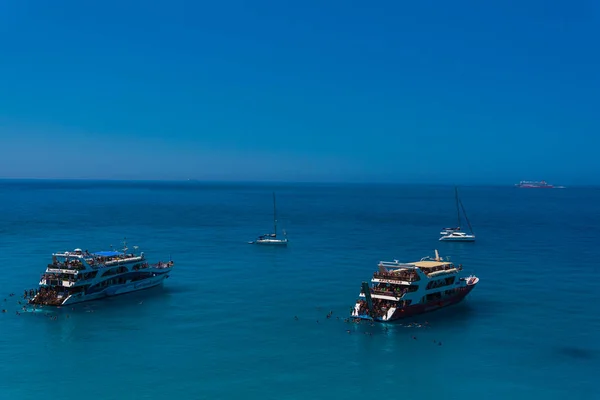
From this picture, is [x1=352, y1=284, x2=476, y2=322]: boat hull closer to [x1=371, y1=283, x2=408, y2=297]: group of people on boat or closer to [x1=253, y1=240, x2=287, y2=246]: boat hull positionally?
[x1=371, y1=283, x2=408, y2=297]: group of people on boat

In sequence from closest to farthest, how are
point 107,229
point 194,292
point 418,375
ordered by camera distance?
point 418,375 → point 194,292 → point 107,229

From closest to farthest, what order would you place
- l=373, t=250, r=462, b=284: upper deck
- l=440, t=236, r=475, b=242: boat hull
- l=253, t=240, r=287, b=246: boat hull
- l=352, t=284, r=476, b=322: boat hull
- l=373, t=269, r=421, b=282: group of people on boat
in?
1. l=352, t=284, r=476, b=322: boat hull
2. l=373, t=269, r=421, b=282: group of people on boat
3. l=373, t=250, r=462, b=284: upper deck
4. l=253, t=240, r=287, b=246: boat hull
5. l=440, t=236, r=475, b=242: boat hull

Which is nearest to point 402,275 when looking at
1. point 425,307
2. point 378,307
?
point 425,307

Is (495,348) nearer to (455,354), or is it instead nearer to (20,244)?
(455,354)

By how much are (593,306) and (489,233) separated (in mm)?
87391

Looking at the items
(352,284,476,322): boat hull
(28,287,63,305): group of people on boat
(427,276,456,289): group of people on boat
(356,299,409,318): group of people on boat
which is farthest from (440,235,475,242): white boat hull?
(28,287,63,305): group of people on boat

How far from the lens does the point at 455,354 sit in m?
55.4

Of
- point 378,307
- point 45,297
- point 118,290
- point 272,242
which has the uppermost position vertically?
point 272,242

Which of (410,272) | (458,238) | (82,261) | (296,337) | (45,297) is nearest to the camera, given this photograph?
(296,337)

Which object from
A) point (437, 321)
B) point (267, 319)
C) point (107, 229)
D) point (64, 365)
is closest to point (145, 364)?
point (64, 365)

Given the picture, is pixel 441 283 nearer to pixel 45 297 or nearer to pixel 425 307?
pixel 425 307

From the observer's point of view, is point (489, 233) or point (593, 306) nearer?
point (593, 306)

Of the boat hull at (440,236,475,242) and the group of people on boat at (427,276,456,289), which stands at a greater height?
the group of people on boat at (427,276,456,289)

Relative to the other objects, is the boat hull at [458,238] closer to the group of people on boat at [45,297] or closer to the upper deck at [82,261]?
the upper deck at [82,261]
